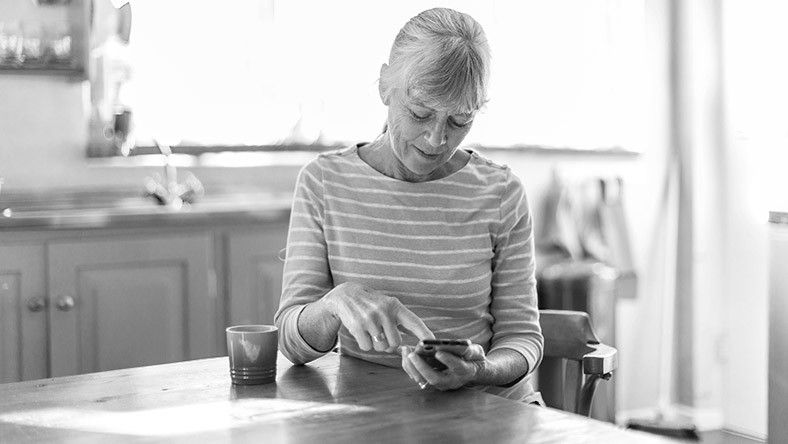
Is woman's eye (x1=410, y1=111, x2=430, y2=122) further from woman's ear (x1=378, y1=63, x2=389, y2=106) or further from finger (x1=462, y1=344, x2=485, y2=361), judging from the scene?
finger (x1=462, y1=344, x2=485, y2=361)

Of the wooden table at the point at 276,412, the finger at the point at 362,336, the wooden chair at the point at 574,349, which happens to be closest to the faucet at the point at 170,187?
the wooden chair at the point at 574,349

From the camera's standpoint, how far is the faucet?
3.53 meters

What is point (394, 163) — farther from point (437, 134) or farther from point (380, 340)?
point (380, 340)

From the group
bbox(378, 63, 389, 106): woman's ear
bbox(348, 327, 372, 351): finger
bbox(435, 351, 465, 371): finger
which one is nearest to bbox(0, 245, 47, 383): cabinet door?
bbox(378, 63, 389, 106): woman's ear

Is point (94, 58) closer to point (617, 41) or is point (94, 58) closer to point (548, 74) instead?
point (548, 74)

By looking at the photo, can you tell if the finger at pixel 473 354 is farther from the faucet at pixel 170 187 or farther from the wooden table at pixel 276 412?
the faucet at pixel 170 187

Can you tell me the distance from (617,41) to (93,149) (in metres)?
2.48

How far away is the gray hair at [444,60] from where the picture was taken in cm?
184

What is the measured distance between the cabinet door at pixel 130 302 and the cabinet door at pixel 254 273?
76 mm

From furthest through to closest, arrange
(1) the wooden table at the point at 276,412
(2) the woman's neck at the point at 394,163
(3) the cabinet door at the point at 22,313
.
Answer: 1. (3) the cabinet door at the point at 22,313
2. (2) the woman's neck at the point at 394,163
3. (1) the wooden table at the point at 276,412

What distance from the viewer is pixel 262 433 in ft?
4.32

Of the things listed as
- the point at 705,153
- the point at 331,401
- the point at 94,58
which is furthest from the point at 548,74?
the point at 331,401

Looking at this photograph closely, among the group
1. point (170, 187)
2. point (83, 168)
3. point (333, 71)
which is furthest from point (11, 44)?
point (333, 71)

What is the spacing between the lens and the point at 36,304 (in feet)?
9.76
